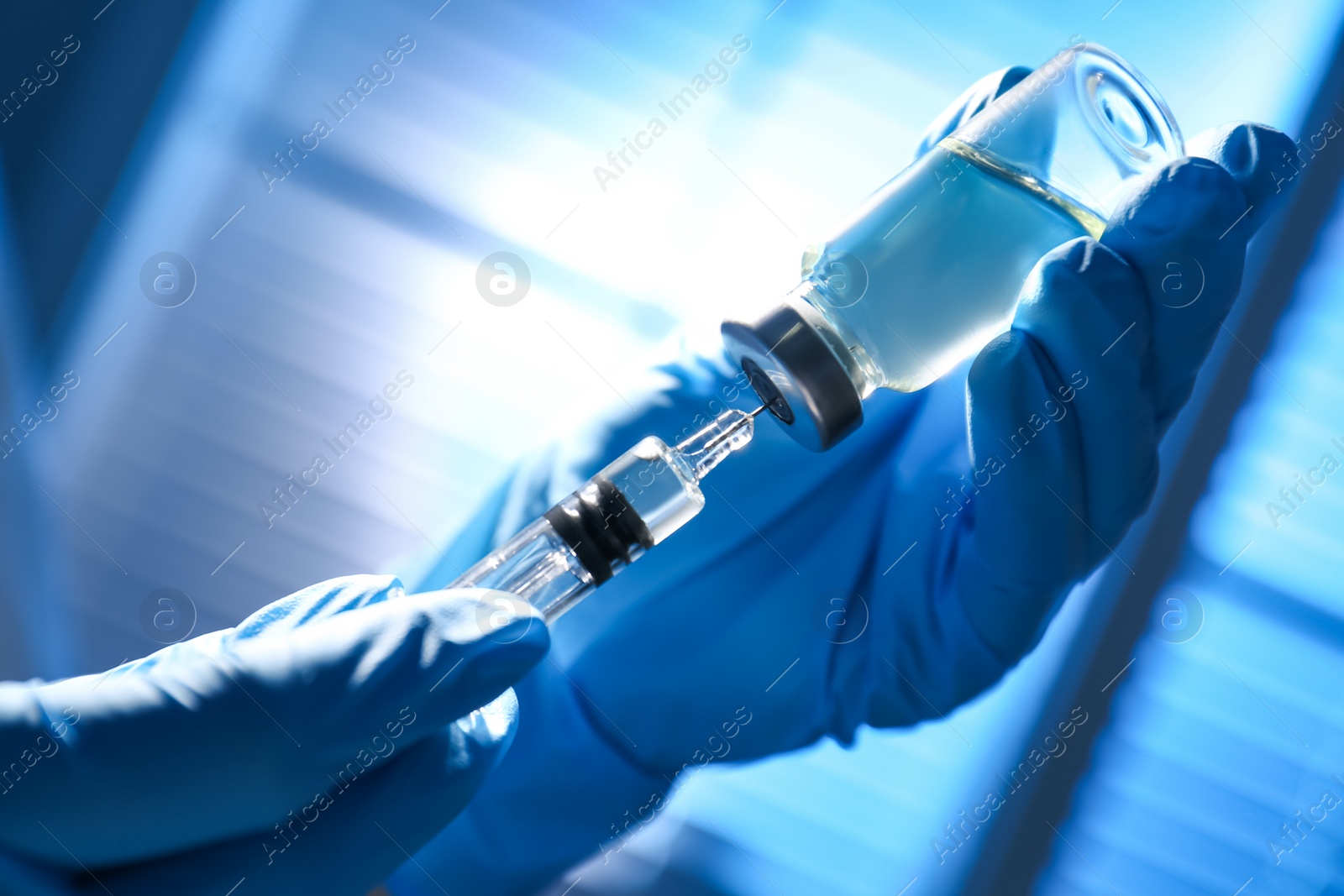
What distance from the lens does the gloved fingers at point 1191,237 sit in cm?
77

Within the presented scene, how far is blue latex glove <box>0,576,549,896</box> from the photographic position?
0.71 meters

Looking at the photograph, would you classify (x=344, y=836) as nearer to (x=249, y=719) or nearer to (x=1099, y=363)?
(x=249, y=719)

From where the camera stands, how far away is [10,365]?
149 centimetres

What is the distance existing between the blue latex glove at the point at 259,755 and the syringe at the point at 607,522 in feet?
0.29

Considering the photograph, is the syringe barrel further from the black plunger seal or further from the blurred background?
the blurred background

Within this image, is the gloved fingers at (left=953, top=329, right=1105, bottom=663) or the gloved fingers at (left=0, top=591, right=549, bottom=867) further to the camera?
the gloved fingers at (left=953, top=329, right=1105, bottom=663)

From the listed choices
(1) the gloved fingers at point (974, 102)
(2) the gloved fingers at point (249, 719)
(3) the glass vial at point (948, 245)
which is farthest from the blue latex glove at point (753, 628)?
(2) the gloved fingers at point (249, 719)

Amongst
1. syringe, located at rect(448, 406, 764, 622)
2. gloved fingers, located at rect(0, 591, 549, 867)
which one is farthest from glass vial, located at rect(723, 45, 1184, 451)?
gloved fingers, located at rect(0, 591, 549, 867)

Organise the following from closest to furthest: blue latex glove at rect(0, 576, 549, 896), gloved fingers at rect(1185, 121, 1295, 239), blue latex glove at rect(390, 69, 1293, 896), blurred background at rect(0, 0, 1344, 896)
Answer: blue latex glove at rect(0, 576, 549, 896)
gloved fingers at rect(1185, 121, 1295, 239)
blue latex glove at rect(390, 69, 1293, 896)
blurred background at rect(0, 0, 1344, 896)

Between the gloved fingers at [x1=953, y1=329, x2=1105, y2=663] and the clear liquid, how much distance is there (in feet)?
0.19

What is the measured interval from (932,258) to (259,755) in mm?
792

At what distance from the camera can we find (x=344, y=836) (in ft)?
2.71

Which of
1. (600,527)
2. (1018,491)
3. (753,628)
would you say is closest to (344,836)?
(600,527)

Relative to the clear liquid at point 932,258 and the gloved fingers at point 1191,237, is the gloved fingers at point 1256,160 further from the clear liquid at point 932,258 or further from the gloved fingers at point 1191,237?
the clear liquid at point 932,258
